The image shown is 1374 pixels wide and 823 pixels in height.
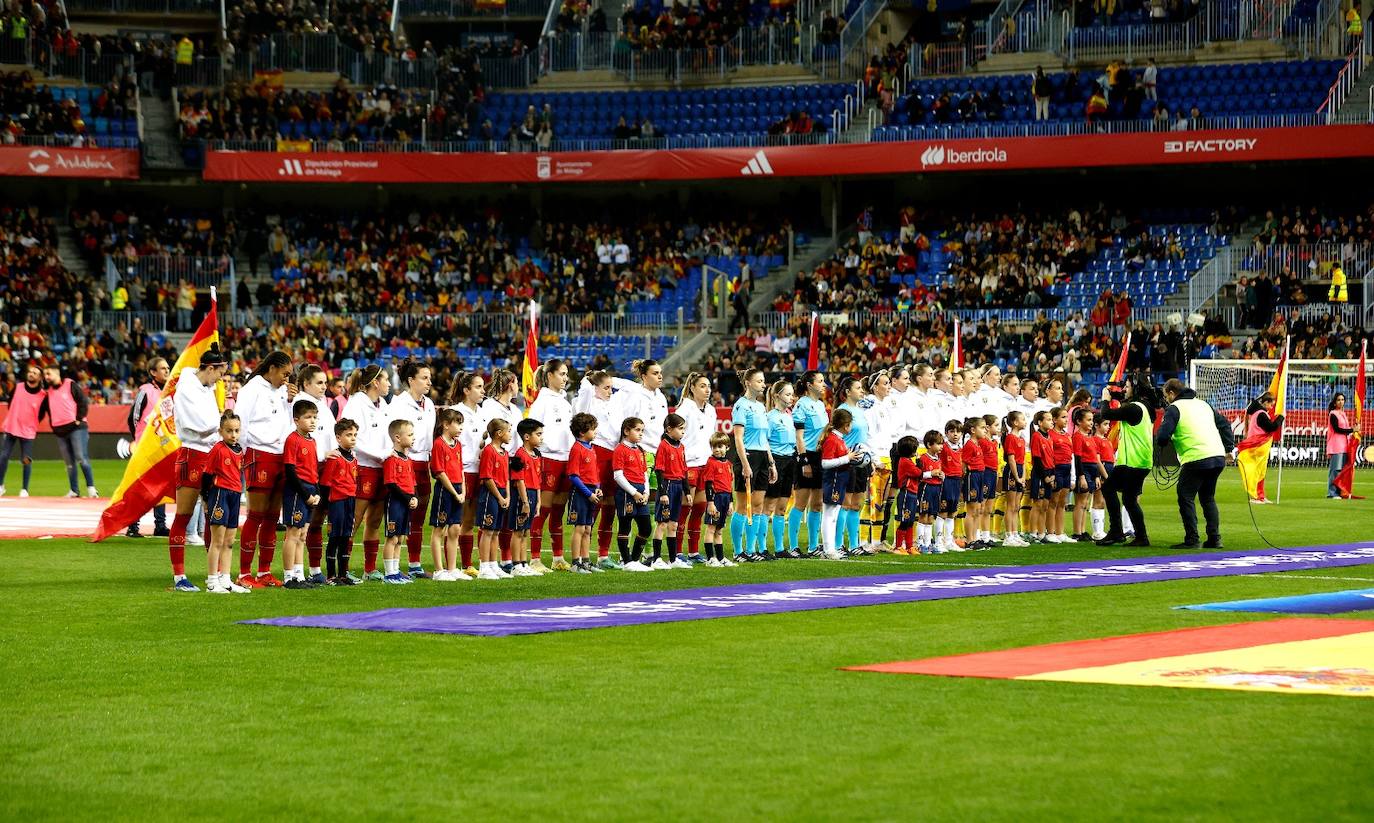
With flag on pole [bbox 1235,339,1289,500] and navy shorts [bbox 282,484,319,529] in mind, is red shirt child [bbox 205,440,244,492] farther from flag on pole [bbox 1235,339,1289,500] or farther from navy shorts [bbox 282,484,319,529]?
flag on pole [bbox 1235,339,1289,500]

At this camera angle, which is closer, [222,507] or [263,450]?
[222,507]

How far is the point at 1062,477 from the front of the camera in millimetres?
20203

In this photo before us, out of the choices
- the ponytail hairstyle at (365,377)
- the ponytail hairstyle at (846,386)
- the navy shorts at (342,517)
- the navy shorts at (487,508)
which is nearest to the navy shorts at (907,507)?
the ponytail hairstyle at (846,386)

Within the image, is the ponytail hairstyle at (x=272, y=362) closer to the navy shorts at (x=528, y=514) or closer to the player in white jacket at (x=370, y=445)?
the player in white jacket at (x=370, y=445)

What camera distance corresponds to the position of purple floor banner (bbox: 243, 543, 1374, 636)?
39.1 ft

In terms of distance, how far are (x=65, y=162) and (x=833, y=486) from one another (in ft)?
117

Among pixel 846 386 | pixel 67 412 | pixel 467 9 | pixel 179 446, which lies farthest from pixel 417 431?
pixel 467 9

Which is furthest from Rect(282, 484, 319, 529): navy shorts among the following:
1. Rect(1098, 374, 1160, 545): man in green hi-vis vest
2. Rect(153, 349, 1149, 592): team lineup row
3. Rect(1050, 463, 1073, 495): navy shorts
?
Rect(1050, 463, 1073, 495): navy shorts

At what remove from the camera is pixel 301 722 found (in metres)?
8.17

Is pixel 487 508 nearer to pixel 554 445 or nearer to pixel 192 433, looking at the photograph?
pixel 554 445

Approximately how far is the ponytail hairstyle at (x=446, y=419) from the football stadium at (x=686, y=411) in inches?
3.3

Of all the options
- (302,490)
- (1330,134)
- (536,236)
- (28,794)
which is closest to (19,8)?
(536,236)

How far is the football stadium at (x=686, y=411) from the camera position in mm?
7707

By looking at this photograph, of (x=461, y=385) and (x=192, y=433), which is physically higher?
(x=461, y=385)
